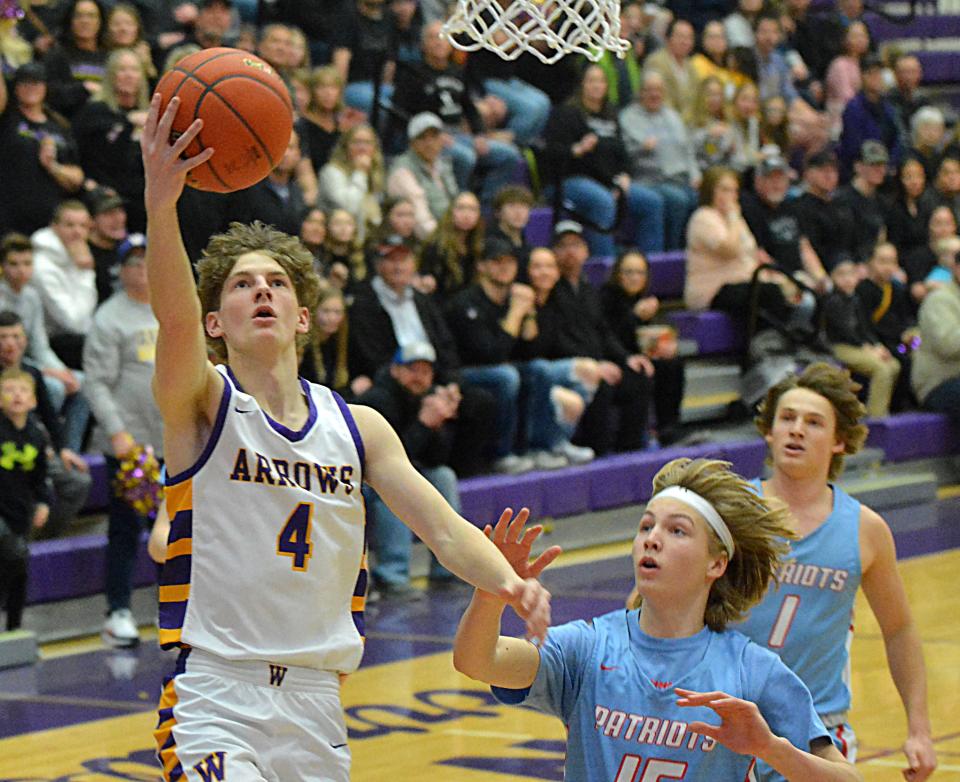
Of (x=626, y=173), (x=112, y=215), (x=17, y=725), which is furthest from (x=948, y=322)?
(x=17, y=725)

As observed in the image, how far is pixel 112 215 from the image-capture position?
9.59 meters

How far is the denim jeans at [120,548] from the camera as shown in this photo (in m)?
8.52

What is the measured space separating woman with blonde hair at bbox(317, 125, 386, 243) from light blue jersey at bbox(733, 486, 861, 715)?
621cm

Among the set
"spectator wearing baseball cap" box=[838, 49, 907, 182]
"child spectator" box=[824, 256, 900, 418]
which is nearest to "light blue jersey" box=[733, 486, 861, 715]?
"child spectator" box=[824, 256, 900, 418]

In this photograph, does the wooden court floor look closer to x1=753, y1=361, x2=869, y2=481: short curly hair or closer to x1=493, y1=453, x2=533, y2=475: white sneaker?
x1=493, y1=453, x2=533, y2=475: white sneaker

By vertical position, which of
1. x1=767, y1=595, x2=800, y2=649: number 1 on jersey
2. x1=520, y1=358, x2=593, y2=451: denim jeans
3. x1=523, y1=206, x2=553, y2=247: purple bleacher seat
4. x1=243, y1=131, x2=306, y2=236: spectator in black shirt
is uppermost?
x1=243, y1=131, x2=306, y2=236: spectator in black shirt

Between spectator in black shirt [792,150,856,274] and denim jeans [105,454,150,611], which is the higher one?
spectator in black shirt [792,150,856,274]

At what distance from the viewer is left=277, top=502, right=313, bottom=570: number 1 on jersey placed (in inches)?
142

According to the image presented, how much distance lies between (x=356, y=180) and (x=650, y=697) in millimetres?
7678

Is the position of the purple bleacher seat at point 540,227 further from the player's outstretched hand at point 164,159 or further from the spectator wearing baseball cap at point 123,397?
the player's outstretched hand at point 164,159

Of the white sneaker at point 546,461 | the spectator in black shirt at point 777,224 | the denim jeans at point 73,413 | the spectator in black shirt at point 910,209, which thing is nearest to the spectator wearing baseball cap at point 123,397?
the denim jeans at point 73,413

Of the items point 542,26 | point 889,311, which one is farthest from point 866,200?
point 542,26

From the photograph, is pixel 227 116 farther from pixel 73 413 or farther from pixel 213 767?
pixel 73 413

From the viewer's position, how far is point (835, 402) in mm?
4965
